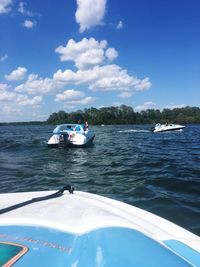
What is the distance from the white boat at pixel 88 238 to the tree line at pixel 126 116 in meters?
131

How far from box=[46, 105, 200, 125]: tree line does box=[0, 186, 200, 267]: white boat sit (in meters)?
131

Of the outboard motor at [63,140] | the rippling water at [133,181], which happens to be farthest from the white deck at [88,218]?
the outboard motor at [63,140]

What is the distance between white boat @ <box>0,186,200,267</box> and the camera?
219 centimetres

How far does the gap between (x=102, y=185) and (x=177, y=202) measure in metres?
2.74

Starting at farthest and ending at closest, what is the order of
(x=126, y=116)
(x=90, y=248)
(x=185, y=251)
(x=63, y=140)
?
(x=126, y=116) → (x=63, y=140) → (x=185, y=251) → (x=90, y=248)

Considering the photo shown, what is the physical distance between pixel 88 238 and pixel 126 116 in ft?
476

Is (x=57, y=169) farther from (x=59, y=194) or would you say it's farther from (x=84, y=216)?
(x=84, y=216)

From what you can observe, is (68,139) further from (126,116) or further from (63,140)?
(126,116)

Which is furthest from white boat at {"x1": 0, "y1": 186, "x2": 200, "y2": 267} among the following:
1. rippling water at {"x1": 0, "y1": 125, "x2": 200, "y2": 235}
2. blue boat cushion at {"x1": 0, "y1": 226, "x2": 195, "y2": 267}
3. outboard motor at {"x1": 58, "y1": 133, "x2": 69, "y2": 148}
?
outboard motor at {"x1": 58, "y1": 133, "x2": 69, "y2": 148}

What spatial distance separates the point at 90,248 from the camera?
2.40m

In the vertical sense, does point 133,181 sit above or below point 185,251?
below

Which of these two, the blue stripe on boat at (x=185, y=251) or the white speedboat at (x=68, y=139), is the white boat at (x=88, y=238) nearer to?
the blue stripe on boat at (x=185, y=251)

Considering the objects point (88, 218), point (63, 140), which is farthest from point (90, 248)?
point (63, 140)

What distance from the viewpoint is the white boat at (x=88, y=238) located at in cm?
219
